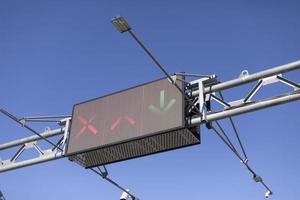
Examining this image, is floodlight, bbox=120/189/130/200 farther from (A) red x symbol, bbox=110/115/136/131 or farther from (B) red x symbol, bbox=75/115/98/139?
(A) red x symbol, bbox=110/115/136/131

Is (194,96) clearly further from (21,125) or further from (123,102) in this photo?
(21,125)

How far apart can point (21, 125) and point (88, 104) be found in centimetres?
232

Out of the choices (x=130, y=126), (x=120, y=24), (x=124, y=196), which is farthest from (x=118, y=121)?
(x=120, y=24)

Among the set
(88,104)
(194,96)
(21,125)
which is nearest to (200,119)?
(194,96)

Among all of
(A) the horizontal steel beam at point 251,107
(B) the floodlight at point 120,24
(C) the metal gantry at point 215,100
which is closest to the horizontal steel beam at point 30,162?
(C) the metal gantry at point 215,100

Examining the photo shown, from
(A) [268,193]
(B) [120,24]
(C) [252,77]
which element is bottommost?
(A) [268,193]

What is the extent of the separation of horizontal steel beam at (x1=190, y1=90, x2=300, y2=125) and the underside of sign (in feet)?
1.67

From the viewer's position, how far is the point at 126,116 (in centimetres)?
1193

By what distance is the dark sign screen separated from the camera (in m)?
11.2

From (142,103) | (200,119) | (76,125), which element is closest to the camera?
(200,119)

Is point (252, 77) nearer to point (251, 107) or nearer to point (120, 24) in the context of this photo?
point (251, 107)

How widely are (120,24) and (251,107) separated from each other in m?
3.78

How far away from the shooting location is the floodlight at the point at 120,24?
8984 millimetres

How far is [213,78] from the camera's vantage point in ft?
37.2
